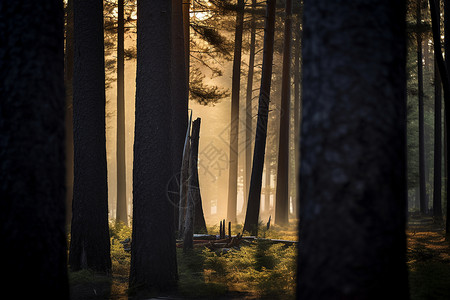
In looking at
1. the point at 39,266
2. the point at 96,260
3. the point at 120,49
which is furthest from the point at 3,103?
the point at 120,49

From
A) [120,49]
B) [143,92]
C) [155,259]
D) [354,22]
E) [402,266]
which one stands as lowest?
[155,259]

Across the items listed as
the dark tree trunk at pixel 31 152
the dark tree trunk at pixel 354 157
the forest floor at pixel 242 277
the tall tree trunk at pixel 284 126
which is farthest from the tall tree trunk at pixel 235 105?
the dark tree trunk at pixel 354 157

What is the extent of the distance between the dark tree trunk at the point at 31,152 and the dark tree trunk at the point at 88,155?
555cm

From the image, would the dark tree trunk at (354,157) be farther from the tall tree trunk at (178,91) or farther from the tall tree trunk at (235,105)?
the tall tree trunk at (235,105)

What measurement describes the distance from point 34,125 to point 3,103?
0.31m

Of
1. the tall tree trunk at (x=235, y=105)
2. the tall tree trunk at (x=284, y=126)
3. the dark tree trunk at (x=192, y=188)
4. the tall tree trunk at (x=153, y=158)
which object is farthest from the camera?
the tall tree trunk at (x=235, y=105)

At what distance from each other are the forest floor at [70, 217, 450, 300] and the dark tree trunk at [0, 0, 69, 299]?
3.98 metres

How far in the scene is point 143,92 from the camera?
24.4 ft

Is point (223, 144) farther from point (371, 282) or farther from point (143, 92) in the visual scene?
point (371, 282)

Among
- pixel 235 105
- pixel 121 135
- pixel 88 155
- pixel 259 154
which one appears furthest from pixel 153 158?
pixel 235 105

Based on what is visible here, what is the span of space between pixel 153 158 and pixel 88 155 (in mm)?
2002

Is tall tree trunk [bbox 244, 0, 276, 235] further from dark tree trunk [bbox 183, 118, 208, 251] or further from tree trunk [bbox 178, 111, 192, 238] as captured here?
dark tree trunk [bbox 183, 118, 208, 251]

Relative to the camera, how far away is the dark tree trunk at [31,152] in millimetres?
2977

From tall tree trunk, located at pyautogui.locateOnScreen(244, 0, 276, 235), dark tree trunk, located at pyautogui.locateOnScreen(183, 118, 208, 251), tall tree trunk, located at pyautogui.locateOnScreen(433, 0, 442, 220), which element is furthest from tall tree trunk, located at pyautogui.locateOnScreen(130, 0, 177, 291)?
tall tree trunk, located at pyautogui.locateOnScreen(433, 0, 442, 220)
